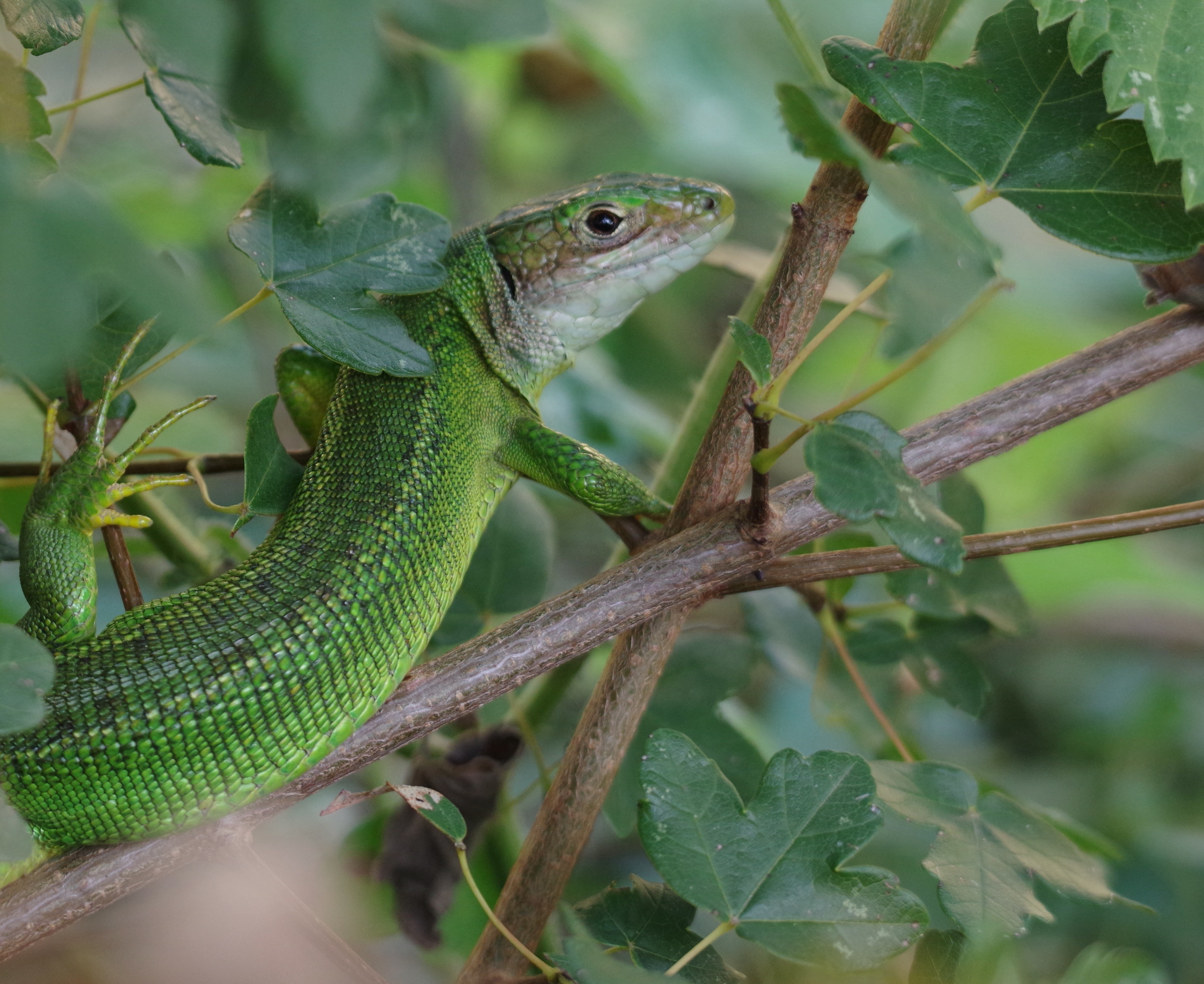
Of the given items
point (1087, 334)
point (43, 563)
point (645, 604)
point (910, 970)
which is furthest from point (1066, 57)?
point (1087, 334)

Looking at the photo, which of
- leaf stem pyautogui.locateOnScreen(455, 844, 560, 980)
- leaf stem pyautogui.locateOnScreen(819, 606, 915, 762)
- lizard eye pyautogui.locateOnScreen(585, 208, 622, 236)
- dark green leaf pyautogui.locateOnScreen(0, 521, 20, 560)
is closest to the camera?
leaf stem pyautogui.locateOnScreen(455, 844, 560, 980)

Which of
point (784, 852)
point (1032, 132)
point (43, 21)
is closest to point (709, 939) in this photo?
point (784, 852)

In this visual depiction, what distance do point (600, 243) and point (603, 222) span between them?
0.05 meters

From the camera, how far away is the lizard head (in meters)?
2.26

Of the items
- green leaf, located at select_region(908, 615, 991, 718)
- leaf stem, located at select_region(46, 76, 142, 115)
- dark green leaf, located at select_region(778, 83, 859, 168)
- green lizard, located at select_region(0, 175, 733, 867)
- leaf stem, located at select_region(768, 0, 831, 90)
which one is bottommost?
green leaf, located at select_region(908, 615, 991, 718)

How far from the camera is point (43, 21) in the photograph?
141 centimetres

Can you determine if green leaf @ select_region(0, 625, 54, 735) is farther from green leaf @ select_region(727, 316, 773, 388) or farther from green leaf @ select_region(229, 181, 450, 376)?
green leaf @ select_region(727, 316, 773, 388)

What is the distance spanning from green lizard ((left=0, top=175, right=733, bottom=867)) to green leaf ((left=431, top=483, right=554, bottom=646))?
213mm

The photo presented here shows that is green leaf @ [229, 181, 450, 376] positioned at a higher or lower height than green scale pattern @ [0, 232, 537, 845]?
higher

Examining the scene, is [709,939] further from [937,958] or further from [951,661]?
[951,661]

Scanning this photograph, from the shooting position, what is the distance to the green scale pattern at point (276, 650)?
64.1 inches

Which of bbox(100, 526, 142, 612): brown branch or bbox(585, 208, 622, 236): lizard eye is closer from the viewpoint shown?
bbox(100, 526, 142, 612): brown branch

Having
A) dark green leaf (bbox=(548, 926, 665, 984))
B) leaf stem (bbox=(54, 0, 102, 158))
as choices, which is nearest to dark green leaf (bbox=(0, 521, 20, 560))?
leaf stem (bbox=(54, 0, 102, 158))

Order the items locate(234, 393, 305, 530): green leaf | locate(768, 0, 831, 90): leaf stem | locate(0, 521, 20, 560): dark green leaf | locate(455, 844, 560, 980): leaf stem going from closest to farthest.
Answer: locate(455, 844, 560, 980): leaf stem, locate(768, 0, 831, 90): leaf stem, locate(234, 393, 305, 530): green leaf, locate(0, 521, 20, 560): dark green leaf
